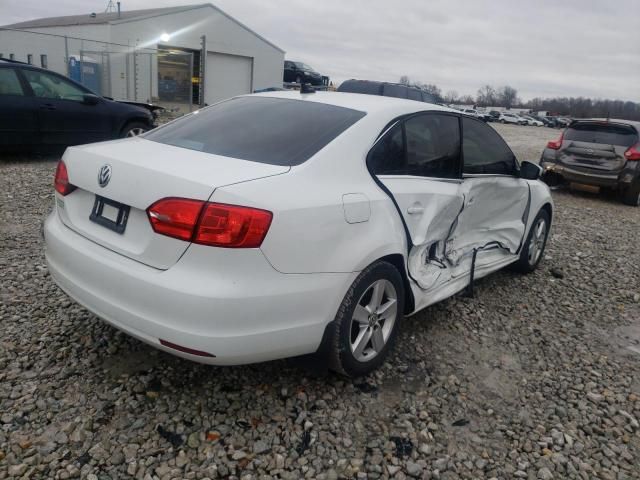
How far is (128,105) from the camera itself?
927cm

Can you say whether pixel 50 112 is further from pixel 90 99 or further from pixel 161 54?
pixel 161 54

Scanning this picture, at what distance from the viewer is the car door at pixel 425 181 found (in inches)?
120

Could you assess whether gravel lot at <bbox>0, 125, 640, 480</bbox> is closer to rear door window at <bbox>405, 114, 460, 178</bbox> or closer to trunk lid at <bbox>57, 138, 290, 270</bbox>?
trunk lid at <bbox>57, 138, 290, 270</bbox>

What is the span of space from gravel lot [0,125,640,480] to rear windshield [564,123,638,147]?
7129 mm

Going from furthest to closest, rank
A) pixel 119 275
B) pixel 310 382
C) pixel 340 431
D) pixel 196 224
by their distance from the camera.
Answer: pixel 310 382, pixel 340 431, pixel 119 275, pixel 196 224

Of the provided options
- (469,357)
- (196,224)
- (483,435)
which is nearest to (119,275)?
(196,224)

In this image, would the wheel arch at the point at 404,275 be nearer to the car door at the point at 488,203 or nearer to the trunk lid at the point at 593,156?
the car door at the point at 488,203

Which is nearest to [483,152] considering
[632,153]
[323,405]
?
[323,405]

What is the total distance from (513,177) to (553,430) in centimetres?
233

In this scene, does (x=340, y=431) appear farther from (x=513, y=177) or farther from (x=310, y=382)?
(x=513, y=177)

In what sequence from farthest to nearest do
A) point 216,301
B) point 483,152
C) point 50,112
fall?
point 50,112, point 483,152, point 216,301

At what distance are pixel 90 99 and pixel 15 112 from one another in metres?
1.20

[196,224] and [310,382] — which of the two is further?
[310,382]

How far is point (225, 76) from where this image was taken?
28.8 metres
